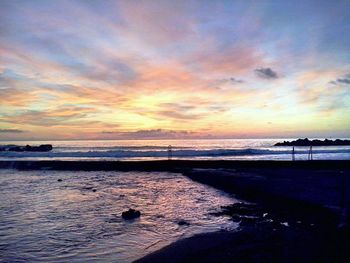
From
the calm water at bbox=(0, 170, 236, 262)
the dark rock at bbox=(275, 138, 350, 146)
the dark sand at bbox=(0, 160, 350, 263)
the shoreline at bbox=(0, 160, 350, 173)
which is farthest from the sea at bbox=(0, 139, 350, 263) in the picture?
the dark rock at bbox=(275, 138, 350, 146)

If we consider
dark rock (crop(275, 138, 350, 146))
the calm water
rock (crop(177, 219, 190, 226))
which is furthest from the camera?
dark rock (crop(275, 138, 350, 146))

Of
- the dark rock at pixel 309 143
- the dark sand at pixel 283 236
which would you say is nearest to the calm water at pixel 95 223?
the dark sand at pixel 283 236

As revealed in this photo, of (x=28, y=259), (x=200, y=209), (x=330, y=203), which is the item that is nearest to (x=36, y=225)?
(x=28, y=259)

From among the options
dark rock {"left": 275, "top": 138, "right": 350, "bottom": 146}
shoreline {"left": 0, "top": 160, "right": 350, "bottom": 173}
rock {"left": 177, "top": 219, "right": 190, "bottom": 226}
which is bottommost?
rock {"left": 177, "top": 219, "right": 190, "bottom": 226}

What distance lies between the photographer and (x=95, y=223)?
12.1 metres

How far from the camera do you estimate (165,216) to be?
13500 millimetres

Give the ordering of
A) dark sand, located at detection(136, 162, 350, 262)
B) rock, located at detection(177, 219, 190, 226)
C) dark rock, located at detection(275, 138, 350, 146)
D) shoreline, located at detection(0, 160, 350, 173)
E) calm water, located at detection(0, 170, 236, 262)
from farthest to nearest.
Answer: dark rock, located at detection(275, 138, 350, 146)
shoreline, located at detection(0, 160, 350, 173)
rock, located at detection(177, 219, 190, 226)
calm water, located at detection(0, 170, 236, 262)
dark sand, located at detection(136, 162, 350, 262)

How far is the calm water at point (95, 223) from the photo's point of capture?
9016 millimetres

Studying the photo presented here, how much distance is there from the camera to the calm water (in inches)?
355

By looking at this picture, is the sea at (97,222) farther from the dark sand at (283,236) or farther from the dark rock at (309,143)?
the dark rock at (309,143)

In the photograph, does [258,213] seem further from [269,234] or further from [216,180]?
[216,180]

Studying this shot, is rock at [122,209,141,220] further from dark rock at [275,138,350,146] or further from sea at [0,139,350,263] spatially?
dark rock at [275,138,350,146]

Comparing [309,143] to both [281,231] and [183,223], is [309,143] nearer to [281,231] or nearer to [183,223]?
[183,223]

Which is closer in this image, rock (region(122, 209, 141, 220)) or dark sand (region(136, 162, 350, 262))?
dark sand (region(136, 162, 350, 262))
